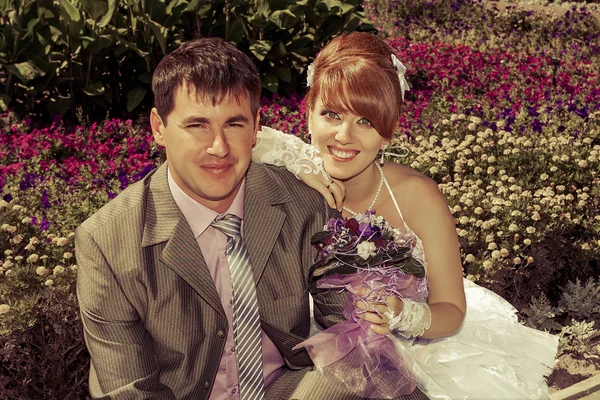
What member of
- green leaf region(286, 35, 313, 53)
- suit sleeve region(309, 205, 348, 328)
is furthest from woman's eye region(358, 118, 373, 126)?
green leaf region(286, 35, 313, 53)

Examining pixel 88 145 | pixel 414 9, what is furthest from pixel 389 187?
pixel 414 9

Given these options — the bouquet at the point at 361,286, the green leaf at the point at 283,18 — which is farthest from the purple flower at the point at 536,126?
the bouquet at the point at 361,286

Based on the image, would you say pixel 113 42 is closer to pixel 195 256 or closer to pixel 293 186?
pixel 293 186

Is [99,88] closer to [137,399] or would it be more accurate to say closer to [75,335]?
[75,335]

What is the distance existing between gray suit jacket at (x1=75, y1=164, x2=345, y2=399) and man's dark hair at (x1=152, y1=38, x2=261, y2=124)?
16.6 inches

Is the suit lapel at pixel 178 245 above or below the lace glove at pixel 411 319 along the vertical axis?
above

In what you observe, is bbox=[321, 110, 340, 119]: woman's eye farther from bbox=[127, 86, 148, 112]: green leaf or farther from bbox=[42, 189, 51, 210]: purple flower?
bbox=[127, 86, 148, 112]: green leaf

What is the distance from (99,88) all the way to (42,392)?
184 inches

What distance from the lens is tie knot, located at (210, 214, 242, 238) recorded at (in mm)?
3402

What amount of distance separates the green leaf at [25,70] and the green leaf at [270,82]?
247cm

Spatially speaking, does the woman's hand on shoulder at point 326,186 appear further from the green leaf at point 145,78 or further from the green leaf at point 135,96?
the green leaf at point 145,78

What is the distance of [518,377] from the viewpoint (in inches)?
159

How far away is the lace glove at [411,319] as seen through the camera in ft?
A: 11.4

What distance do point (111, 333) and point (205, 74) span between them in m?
1.06
